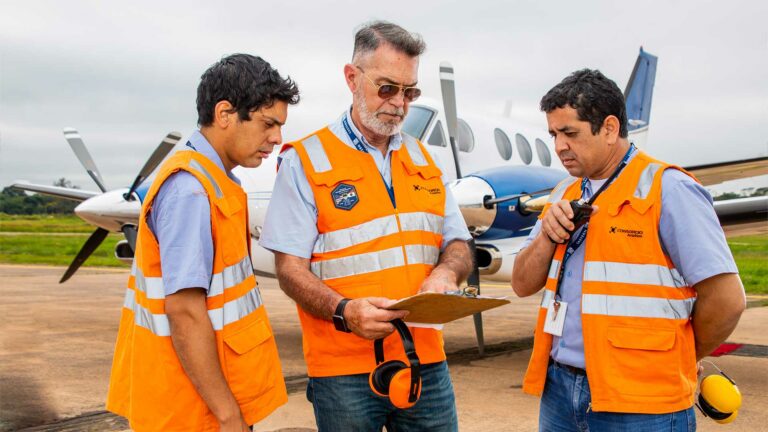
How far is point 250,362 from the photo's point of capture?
7.38 ft

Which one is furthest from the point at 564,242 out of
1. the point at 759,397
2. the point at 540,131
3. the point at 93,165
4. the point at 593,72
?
the point at 93,165

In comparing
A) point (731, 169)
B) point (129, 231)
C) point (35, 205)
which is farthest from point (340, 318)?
point (35, 205)

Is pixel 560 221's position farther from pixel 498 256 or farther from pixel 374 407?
pixel 498 256

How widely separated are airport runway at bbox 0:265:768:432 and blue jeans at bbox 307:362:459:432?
9.15 feet

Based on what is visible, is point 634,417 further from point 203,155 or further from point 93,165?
point 93,165

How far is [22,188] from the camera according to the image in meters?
11.9

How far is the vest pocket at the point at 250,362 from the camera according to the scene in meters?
2.21

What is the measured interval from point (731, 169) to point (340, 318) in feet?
20.0

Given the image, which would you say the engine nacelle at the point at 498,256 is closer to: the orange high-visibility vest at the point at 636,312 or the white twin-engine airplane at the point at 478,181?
the white twin-engine airplane at the point at 478,181

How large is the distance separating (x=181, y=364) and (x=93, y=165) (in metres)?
10.8

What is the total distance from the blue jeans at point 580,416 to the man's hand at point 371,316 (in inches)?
Result: 25.9

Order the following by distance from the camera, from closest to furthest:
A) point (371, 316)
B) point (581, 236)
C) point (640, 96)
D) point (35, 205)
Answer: point (371, 316) → point (581, 236) → point (640, 96) → point (35, 205)

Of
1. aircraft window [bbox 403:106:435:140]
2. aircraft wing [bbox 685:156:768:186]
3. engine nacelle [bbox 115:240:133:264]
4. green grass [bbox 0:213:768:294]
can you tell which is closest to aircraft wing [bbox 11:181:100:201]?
engine nacelle [bbox 115:240:133:264]

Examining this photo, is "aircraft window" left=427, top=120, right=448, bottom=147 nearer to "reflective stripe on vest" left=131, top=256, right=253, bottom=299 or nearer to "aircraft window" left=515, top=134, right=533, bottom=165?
"aircraft window" left=515, top=134, right=533, bottom=165
